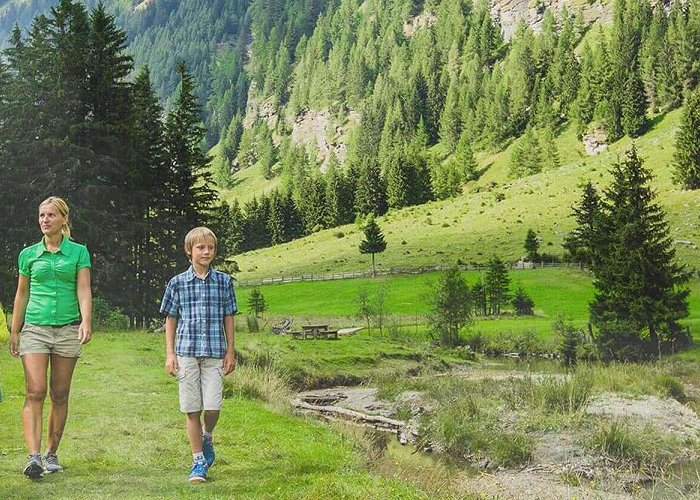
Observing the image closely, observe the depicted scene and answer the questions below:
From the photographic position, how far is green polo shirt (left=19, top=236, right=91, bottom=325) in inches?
307

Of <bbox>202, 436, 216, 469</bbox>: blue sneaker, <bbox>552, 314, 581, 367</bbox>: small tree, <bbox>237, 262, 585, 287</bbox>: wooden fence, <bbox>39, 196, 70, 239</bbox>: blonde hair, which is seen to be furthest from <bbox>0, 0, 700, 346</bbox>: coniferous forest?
<bbox>202, 436, 216, 469</bbox>: blue sneaker

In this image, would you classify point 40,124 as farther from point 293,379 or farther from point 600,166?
point 600,166

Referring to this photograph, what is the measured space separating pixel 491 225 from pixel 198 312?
90.5 meters

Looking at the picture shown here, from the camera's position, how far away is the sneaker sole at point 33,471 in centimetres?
785

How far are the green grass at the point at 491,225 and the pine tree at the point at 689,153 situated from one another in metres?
1.81

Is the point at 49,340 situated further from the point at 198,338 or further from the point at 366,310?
the point at 366,310

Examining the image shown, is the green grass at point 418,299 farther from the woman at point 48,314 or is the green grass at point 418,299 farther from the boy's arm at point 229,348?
the woman at point 48,314

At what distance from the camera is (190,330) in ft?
26.4

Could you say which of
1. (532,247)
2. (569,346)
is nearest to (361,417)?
(569,346)

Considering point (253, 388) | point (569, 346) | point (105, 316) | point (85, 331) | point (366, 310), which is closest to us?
point (85, 331)

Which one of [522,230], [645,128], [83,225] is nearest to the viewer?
[83,225]

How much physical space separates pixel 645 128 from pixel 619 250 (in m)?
93.3

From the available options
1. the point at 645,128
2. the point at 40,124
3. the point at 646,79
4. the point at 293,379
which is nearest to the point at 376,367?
the point at 293,379

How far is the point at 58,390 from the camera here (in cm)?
805
